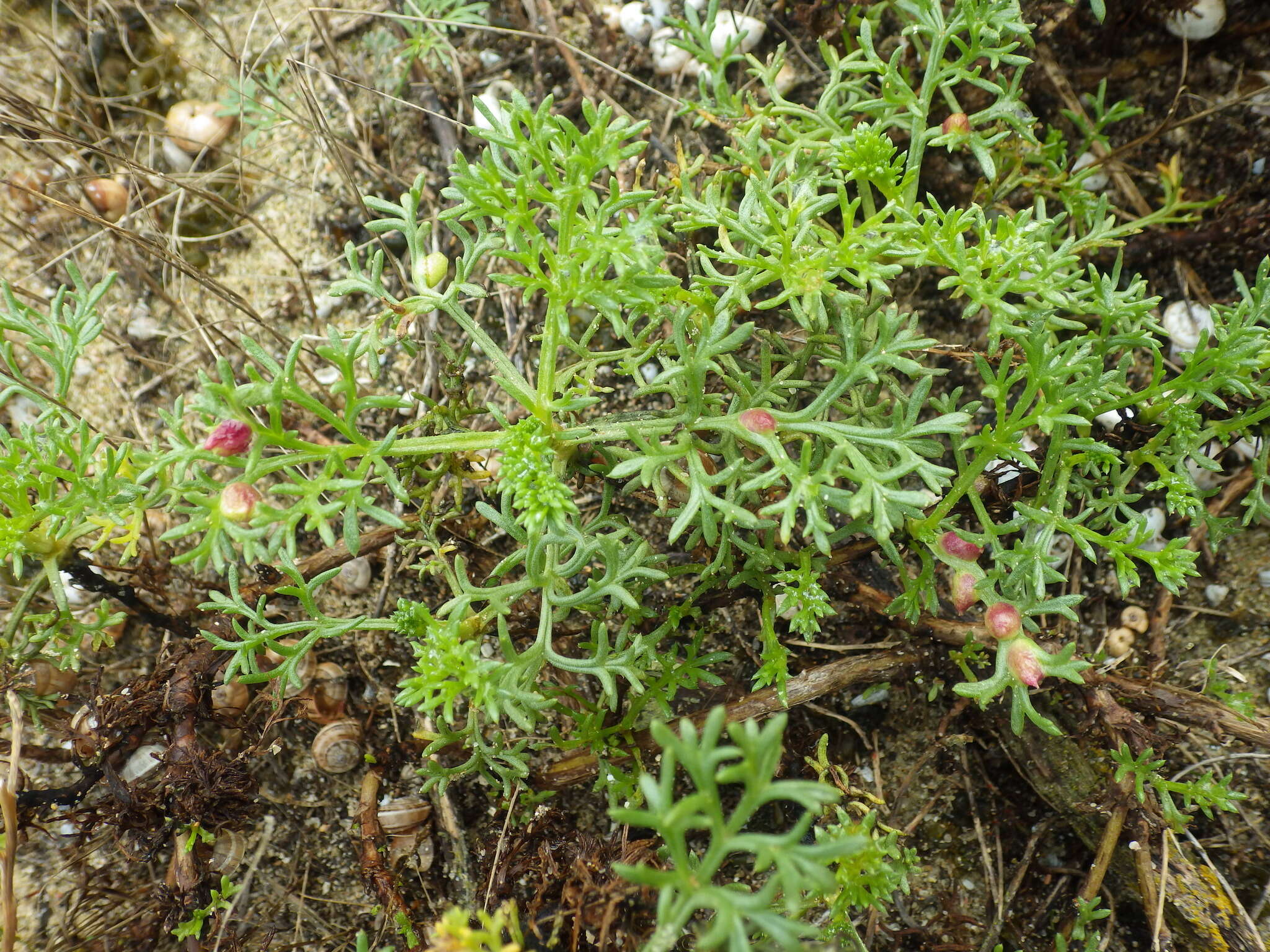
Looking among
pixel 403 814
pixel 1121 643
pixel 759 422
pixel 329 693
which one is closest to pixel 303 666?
pixel 329 693

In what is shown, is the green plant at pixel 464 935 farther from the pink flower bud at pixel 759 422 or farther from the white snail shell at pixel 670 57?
the white snail shell at pixel 670 57

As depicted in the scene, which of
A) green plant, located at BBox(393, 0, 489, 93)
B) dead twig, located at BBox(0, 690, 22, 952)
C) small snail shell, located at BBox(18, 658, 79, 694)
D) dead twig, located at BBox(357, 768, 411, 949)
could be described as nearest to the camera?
dead twig, located at BBox(0, 690, 22, 952)

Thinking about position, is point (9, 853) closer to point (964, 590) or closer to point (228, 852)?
point (228, 852)

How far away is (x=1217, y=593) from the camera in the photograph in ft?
9.11

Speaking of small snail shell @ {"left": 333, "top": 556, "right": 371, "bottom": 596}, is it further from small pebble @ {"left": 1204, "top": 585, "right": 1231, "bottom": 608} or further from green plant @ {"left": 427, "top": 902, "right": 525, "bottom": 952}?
small pebble @ {"left": 1204, "top": 585, "right": 1231, "bottom": 608}

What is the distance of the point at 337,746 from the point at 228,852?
484 millimetres

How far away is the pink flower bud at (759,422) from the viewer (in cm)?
201

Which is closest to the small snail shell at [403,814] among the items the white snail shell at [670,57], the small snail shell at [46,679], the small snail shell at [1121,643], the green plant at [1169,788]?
the small snail shell at [46,679]

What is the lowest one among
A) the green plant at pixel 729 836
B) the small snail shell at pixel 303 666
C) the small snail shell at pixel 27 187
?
the small snail shell at pixel 303 666

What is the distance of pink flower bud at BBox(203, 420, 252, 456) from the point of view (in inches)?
73.8

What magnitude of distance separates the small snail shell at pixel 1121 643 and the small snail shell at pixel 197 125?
3.60 m

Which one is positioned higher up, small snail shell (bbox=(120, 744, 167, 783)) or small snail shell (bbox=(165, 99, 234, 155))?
small snail shell (bbox=(165, 99, 234, 155))

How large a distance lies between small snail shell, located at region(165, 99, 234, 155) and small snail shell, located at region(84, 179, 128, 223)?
277 mm

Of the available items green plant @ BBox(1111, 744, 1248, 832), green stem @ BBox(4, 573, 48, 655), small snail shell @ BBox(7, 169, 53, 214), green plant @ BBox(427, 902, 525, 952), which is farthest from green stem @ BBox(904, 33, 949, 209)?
small snail shell @ BBox(7, 169, 53, 214)
